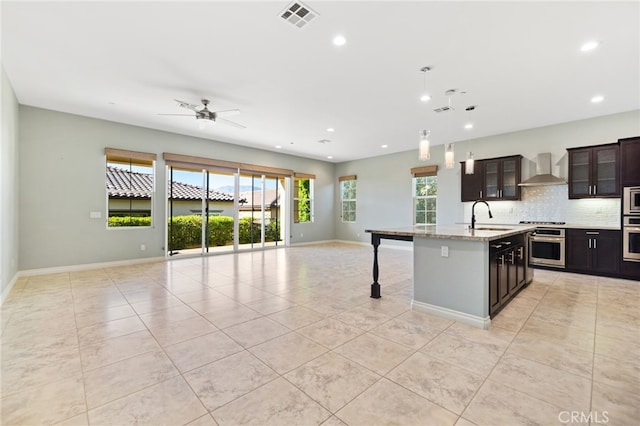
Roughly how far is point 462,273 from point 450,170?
17.2 feet

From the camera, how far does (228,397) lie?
1.76m

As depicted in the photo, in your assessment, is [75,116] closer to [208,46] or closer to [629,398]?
[208,46]

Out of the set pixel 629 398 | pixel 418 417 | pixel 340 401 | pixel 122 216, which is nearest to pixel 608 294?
pixel 629 398

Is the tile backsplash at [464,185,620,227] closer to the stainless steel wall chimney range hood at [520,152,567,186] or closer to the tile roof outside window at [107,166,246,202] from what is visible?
the stainless steel wall chimney range hood at [520,152,567,186]

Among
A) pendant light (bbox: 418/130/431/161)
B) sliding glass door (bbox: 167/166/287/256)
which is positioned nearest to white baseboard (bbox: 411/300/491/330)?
pendant light (bbox: 418/130/431/161)

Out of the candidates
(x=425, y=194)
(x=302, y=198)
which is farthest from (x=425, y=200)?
(x=302, y=198)

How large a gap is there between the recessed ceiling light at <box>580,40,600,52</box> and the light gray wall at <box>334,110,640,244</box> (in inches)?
126

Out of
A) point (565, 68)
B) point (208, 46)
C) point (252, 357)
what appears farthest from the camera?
point (565, 68)

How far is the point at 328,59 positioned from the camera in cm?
334

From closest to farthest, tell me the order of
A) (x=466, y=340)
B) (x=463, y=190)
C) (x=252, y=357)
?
(x=252, y=357) < (x=466, y=340) < (x=463, y=190)

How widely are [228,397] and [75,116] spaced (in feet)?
20.7

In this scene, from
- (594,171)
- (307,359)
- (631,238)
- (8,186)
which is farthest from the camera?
(594,171)

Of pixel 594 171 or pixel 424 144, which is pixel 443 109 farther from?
pixel 594 171

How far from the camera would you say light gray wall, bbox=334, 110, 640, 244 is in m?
5.32
